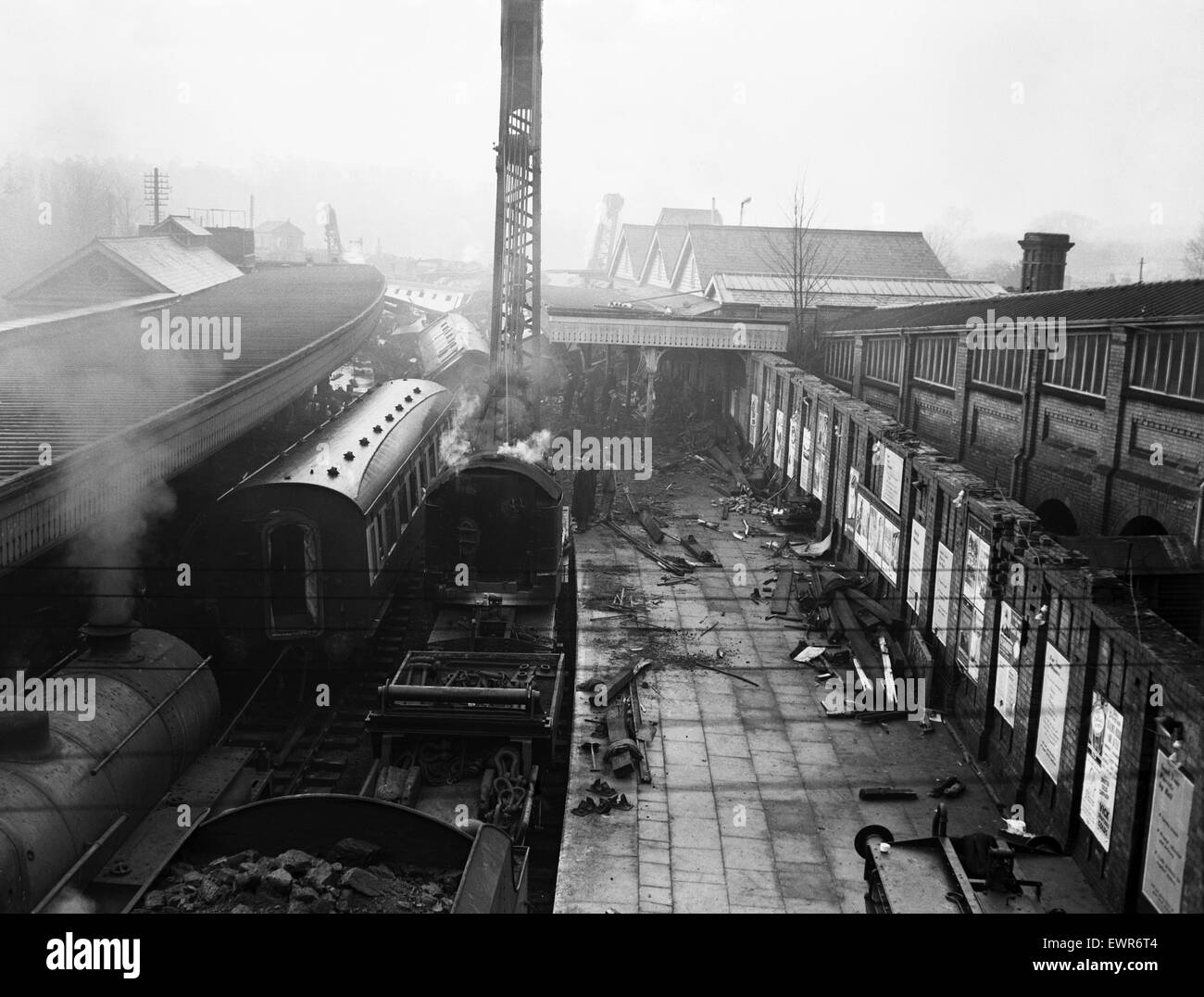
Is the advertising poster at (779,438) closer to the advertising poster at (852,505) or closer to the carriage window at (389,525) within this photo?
the advertising poster at (852,505)

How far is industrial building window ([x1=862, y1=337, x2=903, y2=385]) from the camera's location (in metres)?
25.8

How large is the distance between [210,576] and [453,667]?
3875 millimetres

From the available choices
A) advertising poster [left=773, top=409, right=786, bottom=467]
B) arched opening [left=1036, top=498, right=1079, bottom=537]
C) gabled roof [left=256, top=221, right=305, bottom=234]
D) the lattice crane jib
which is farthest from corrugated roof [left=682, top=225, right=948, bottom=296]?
gabled roof [left=256, top=221, right=305, bottom=234]

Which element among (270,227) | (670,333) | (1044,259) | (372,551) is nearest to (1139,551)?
(372,551)

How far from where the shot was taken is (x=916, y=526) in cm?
1545

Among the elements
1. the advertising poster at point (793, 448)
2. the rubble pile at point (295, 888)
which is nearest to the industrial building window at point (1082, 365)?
the advertising poster at point (793, 448)

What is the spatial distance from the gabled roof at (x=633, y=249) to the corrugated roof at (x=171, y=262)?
2385 cm

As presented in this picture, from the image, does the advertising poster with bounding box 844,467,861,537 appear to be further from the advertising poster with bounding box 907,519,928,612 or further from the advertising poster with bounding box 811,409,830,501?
the advertising poster with bounding box 907,519,928,612

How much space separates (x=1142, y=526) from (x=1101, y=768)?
6702 mm

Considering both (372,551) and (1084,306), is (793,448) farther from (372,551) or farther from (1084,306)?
(372,551)

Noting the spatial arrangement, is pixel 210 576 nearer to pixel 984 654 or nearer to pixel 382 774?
pixel 382 774

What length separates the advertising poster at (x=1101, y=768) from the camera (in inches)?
358
